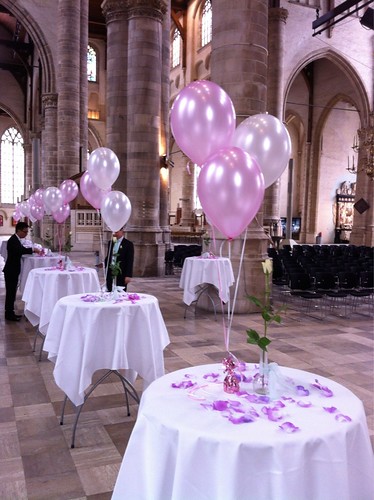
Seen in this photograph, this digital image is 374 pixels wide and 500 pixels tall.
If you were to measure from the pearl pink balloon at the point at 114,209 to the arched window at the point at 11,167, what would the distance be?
38149 millimetres

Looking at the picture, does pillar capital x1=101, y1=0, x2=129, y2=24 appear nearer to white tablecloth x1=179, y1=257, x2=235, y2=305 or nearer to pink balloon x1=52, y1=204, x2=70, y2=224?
pink balloon x1=52, y1=204, x2=70, y2=224

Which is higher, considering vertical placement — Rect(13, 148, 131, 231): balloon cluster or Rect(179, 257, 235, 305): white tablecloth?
Answer: Rect(13, 148, 131, 231): balloon cluster

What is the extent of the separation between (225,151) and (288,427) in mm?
1454

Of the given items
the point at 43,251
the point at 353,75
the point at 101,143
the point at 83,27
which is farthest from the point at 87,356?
the point at 101,143

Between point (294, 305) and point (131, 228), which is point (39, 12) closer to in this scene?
point (131, 228)

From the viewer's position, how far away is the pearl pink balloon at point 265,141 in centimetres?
329

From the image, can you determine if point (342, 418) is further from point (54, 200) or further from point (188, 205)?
point (188, 205)

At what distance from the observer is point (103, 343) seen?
4.04m

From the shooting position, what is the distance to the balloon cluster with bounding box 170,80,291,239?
257cm

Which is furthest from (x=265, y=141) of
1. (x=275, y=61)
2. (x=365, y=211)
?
(x=365, y=211)

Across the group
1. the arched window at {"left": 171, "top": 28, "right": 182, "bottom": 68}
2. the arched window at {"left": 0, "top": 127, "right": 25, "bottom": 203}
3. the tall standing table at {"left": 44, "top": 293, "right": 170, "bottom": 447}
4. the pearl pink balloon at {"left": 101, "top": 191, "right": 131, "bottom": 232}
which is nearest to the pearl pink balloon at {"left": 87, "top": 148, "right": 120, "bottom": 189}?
the pearl pink balloon at {"left": 101, "top": 191, "right": 131, "bottom": 232}

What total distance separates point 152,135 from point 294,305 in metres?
6.42

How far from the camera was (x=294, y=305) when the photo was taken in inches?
396

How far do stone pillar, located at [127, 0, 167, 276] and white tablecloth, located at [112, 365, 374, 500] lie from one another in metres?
11.2
